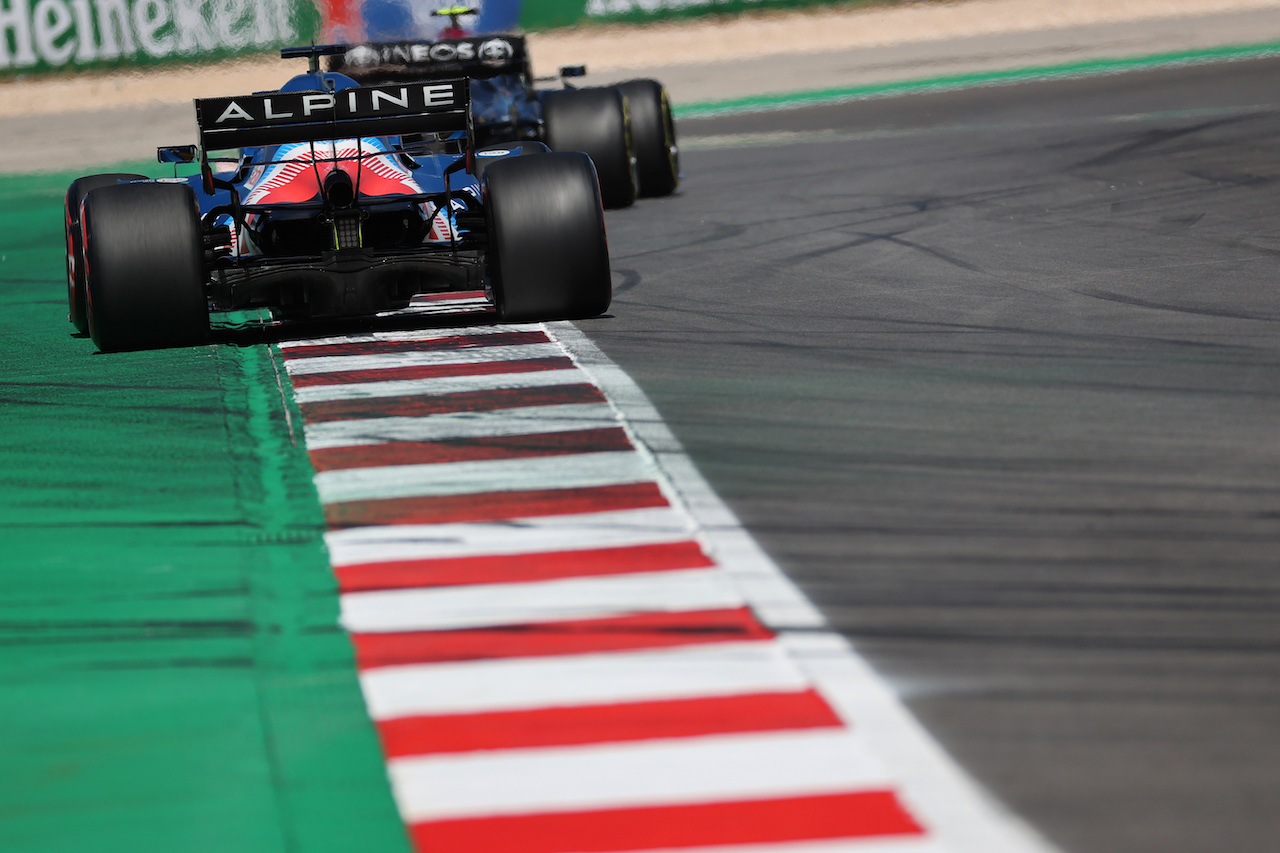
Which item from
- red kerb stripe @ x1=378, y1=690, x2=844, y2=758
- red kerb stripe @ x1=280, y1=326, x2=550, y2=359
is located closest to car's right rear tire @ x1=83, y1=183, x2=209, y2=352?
red kerb stripe @ x1=280, y1=326, x2=550, y2=359

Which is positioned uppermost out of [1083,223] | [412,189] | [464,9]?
[464,9]

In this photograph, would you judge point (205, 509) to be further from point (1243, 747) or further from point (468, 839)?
point (1243, 747)

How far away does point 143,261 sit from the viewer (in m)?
7.87

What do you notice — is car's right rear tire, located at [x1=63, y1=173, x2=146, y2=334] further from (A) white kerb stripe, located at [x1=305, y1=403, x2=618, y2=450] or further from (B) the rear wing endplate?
(A) white kerb stripe, located at [x1=305, y1=403, x2=618, y2=450]

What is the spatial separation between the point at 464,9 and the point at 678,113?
1072cm

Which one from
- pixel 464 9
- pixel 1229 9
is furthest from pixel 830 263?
pixel 1229 9

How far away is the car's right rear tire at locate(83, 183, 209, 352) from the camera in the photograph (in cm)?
781

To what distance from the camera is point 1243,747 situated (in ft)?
11.0

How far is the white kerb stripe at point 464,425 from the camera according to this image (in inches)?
248

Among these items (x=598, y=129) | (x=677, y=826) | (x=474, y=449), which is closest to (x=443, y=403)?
(x=474, y=449)

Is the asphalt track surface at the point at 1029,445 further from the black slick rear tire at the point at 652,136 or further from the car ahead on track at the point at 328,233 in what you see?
the black slick rear tire at the point at 652,136

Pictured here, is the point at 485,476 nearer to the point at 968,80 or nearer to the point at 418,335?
the point at 418,335

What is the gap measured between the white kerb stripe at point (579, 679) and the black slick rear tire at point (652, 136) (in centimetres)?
1080

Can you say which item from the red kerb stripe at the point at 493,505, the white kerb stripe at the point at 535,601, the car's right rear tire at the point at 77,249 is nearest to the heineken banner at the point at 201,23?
the car's right rear tire at the point at 77,249
